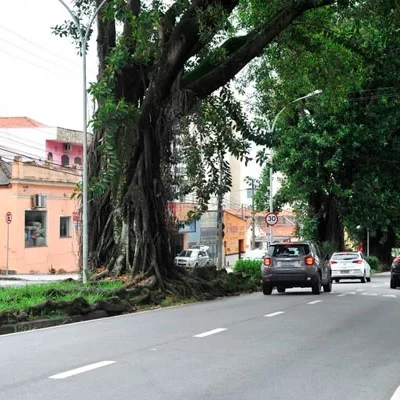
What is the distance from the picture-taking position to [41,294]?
17.1 meters

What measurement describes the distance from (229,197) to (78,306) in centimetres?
8306

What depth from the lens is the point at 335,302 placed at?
20406 millimetres

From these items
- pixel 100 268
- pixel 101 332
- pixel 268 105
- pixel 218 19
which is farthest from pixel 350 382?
pixel 268 105

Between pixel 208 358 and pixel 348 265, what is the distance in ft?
93.2

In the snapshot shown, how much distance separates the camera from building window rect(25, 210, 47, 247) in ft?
139

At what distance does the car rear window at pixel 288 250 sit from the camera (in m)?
24.0

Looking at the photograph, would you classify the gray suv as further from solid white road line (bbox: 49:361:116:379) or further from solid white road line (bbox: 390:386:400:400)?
solid white road line (bbox: 390:386:400:400)

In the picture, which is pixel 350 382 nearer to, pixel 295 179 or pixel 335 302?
pixel 335 302

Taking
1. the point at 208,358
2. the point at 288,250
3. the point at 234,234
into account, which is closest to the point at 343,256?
the point at 288,250

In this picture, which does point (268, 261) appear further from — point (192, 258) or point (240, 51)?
point (192, 258)

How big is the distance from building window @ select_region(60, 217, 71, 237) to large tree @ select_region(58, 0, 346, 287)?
908 inches

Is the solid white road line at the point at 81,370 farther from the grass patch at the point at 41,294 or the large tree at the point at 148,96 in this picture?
the large tree at the point at 148,96

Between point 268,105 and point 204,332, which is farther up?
point 268,105

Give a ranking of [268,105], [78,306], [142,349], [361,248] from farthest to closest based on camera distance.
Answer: [361,248], [268,105], [78,306], [142,349]
